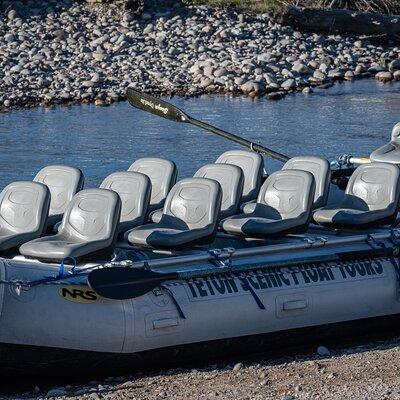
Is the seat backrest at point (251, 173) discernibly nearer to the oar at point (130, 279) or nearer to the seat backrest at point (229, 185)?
the seat backrest at point (229, 185)

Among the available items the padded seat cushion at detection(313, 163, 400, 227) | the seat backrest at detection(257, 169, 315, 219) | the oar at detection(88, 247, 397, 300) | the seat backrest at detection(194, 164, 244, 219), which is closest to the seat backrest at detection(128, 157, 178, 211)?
the seat backrest at detection(194, 164, 244, 219)

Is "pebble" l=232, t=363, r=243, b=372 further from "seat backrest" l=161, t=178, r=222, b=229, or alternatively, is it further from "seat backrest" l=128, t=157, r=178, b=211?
"seat backrest" l=128, t=157, r=178, b=211

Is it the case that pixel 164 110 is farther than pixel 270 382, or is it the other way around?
pixel 164 110

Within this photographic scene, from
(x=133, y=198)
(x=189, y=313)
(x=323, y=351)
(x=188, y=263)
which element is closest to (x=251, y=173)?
(x=133, y=198)

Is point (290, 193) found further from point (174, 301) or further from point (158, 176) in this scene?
point (174, 301)

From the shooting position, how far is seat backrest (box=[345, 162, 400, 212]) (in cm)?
1053

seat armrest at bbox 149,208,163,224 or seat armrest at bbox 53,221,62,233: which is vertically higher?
seat armrest at bbox 149,208,163,224

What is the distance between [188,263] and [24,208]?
139cm

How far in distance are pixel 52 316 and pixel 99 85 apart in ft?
51.8

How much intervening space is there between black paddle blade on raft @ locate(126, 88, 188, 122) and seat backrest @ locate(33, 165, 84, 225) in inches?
147

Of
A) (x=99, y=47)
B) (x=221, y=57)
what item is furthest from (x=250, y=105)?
(x=99, y=47)

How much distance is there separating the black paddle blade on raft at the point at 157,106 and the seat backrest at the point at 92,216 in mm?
4726

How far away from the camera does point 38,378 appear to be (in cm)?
903

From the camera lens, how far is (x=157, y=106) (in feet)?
47.6
